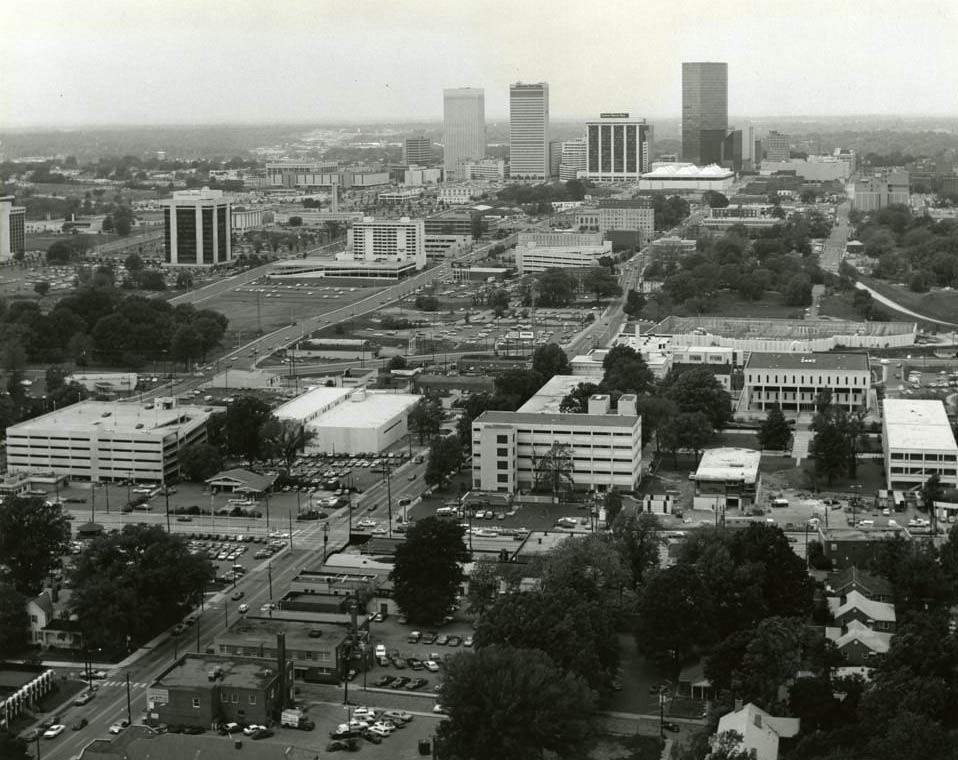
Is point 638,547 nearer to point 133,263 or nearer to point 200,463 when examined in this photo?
point 200,463

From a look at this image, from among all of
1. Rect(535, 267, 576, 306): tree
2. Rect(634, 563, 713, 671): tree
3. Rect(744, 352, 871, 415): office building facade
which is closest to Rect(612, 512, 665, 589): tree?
Rect(634, 563, 713, 671): tree

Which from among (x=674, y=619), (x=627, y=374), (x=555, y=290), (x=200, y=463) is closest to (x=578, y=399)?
(x=627, y=374)

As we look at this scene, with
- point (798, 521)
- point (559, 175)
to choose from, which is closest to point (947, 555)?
point (798, 521)

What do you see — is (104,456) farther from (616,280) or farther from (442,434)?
(616,280)

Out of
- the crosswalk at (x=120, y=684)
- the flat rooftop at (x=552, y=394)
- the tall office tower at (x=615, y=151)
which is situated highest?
the tall office tower at (x=615, y=151)

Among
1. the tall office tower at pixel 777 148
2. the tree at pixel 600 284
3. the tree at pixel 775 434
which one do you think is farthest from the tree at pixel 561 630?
the tall office tower at pixel 777 148

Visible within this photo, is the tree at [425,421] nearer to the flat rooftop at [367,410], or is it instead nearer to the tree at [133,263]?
the flat rooftop at [367,410]
